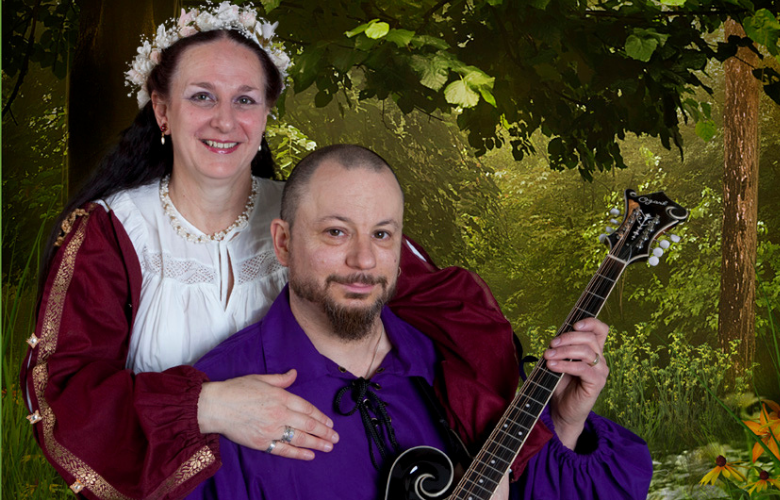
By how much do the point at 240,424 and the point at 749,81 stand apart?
2.90 m

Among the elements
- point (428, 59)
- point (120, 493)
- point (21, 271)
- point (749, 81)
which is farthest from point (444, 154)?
point (120, 493)

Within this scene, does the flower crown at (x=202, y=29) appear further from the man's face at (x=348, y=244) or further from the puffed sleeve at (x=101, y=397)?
the man's face at (x=348, y=244)

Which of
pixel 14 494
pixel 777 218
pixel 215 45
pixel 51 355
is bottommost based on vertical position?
pixel 14 494

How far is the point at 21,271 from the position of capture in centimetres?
349

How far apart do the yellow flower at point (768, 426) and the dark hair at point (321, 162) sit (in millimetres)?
2493

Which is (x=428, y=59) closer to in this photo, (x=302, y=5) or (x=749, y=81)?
(x=302, y=5)

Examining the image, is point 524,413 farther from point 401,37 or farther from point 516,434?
point 401,37

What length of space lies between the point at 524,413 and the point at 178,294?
0.98 m

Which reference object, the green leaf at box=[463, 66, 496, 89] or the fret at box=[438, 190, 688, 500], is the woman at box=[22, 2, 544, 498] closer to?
the fret at box=[438, 190, 688, 500]

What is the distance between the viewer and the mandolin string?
1.75 metres

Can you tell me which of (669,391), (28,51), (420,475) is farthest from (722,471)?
(28,51)

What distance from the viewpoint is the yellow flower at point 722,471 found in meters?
3.29

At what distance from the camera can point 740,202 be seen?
11.1 feet

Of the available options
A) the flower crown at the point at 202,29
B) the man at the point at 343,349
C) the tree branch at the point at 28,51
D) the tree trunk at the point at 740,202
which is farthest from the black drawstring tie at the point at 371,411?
the tree branch at the point at 28,51
